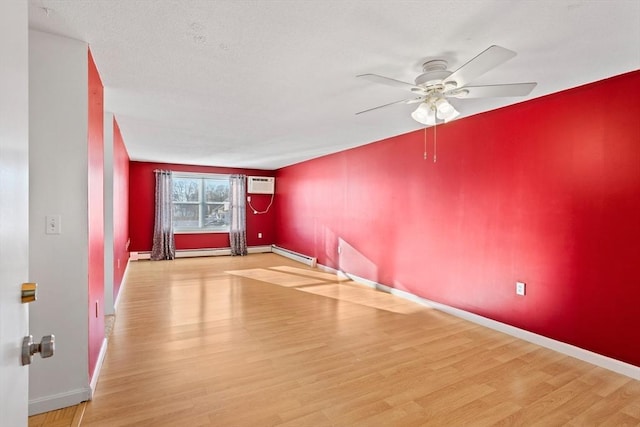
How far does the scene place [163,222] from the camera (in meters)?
7.09

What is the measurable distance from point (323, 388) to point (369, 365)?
480 millimetres

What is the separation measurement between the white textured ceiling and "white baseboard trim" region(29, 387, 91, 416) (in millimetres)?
2140

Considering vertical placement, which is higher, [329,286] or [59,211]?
[59,211]

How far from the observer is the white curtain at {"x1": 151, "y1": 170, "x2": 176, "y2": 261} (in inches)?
277

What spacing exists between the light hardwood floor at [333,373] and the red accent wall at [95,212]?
1.10ft

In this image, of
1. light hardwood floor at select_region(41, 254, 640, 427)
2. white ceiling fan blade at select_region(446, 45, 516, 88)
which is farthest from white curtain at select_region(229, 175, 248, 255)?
white ceiling fan blade at select_region(446, 45, 516, 88)

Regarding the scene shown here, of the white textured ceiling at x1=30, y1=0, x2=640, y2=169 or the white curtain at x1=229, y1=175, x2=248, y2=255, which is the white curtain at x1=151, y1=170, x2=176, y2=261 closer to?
the white curtain at x1=229, y1=175, x2=248, y2=255

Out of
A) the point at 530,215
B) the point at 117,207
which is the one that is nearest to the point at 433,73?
the point at 530,215

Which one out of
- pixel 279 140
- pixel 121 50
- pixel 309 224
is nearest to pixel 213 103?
pixel 121 50

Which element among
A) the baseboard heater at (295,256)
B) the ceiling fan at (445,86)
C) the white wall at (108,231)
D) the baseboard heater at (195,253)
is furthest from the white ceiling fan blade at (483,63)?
the baseboard heater at (195,253)

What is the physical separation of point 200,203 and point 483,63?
7.09m

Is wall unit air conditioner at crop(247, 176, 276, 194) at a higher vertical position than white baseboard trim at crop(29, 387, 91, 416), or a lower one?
higher

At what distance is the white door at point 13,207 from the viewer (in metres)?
0.68

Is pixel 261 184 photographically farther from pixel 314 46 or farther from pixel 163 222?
pixel 314 46
